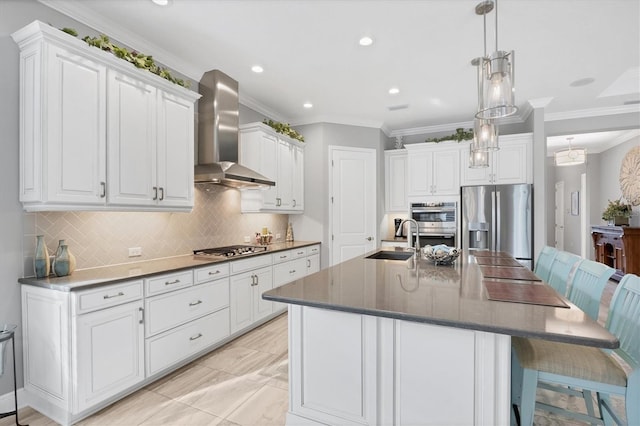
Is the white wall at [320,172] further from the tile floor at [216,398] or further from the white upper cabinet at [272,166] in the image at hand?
the tile floor at [216,398]

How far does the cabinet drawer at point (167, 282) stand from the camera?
2.33 meters

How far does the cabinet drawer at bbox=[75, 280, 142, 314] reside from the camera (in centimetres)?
192

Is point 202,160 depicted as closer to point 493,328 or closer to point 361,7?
point 361,7

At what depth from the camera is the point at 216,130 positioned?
3283 millimetres

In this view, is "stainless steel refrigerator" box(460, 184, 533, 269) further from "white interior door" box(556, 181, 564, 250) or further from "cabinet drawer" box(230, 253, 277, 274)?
"white interior door" box(556, 181, 564, 250)

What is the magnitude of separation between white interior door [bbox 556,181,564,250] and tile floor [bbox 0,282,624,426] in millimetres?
7901

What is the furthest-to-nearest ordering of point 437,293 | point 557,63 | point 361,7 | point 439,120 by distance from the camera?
point 439,120 → point 557,63 → point 361,7 → point 437,293

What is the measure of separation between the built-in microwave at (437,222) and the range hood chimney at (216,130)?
2832 millimetres

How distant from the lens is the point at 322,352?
167cm

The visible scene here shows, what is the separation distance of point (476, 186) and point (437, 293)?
3547 millimetres

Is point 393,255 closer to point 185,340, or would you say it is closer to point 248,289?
point 248,289

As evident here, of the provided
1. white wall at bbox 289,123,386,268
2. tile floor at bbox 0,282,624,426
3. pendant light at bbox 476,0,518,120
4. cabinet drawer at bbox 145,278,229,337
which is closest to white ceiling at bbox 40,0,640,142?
white wall at bbox 289,123,386,268

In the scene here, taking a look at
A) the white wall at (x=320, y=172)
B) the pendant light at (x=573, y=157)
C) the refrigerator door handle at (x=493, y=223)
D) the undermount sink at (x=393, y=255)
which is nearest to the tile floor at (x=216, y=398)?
the undermount sink at (x=393, y=255)

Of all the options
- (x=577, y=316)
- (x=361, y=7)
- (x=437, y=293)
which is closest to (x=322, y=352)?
(x=437, y=293)
